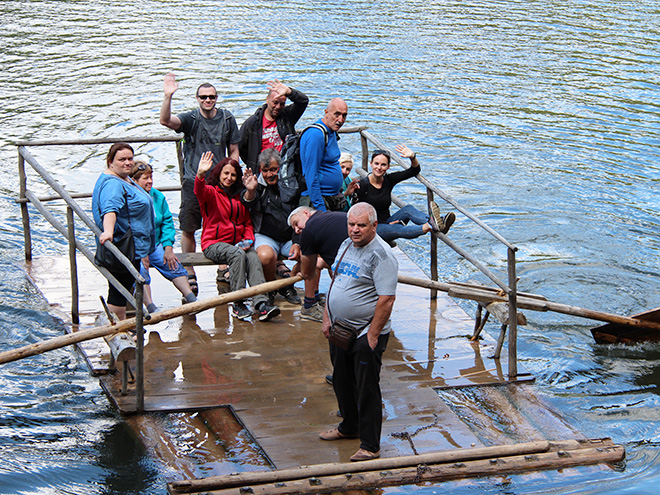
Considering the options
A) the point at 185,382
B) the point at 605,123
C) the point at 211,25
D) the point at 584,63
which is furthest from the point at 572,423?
the point at 211,25

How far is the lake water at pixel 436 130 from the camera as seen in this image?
7.57 meters

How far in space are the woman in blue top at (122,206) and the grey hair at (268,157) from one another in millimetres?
1526

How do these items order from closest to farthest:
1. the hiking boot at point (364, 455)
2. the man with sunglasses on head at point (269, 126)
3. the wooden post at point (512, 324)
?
the hiking boot at point (364, 455), the wooden post at point (512, 324), the man with sunglasses on head at point (269, 126)

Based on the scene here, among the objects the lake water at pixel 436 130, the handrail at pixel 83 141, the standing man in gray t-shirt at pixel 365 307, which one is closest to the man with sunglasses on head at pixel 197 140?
the handrail at pixel 83 141

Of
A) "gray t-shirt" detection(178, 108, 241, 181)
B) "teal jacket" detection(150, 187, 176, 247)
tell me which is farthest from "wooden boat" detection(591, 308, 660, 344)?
"teal jacket" detection(150, 187, 176, 247)

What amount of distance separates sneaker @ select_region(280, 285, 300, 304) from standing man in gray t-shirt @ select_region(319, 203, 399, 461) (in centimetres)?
296

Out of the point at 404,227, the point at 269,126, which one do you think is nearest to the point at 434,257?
the point at 404,227

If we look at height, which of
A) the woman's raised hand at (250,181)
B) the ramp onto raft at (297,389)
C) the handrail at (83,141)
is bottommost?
the ramp onto raft at (297,389)

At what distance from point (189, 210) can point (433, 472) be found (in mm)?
4546

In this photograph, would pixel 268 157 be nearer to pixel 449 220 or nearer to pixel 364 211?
pixel 449 220

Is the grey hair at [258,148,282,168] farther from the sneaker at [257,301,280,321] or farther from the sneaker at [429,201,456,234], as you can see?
the sneaker at [429,201,456,234]

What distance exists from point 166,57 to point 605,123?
1205cm

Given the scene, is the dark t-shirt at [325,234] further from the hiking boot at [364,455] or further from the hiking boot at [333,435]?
the hiking boot at [364,455]

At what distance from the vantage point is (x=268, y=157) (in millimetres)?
8789
